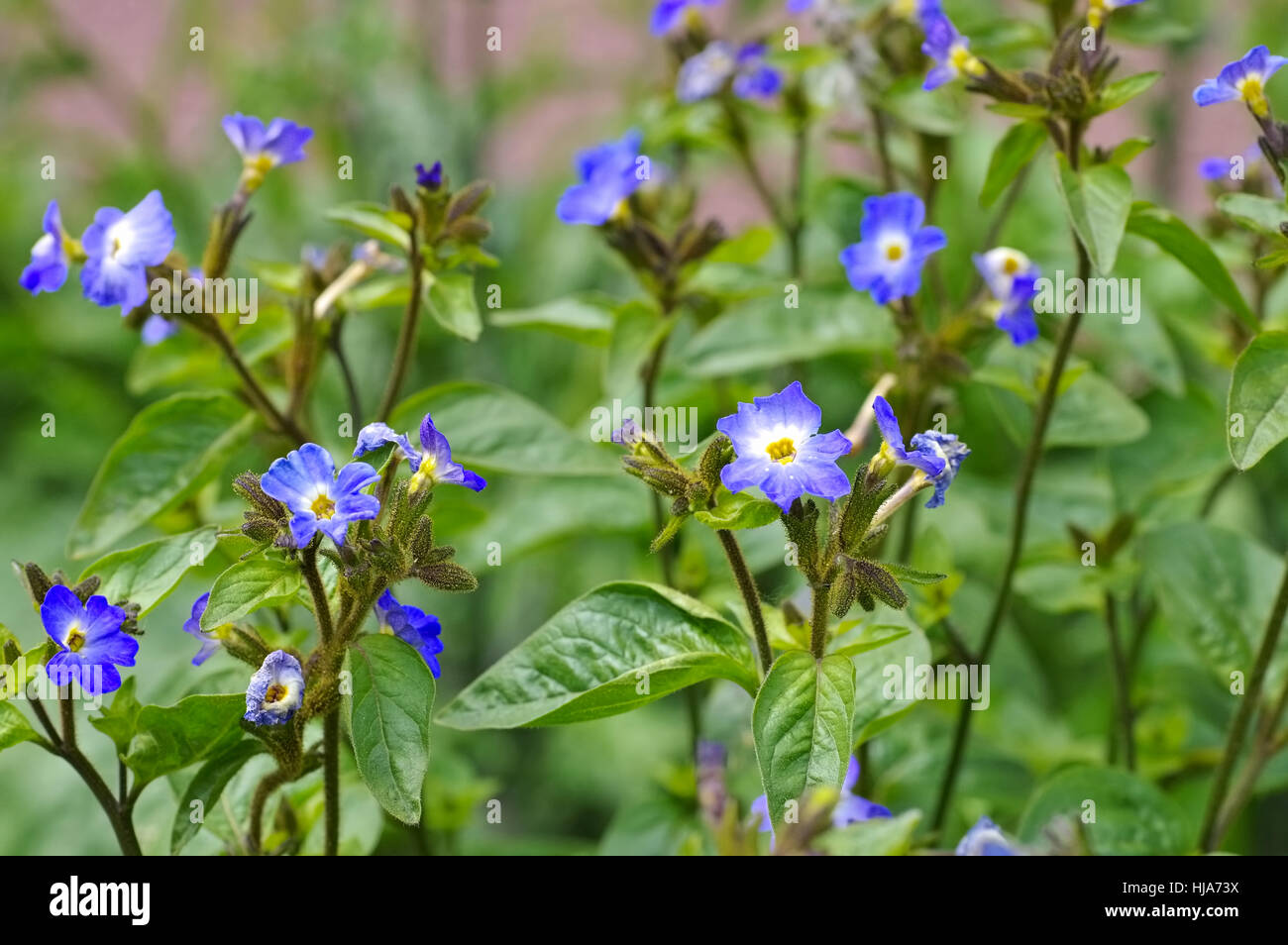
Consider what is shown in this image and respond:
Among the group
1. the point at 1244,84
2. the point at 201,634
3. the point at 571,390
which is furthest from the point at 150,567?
the point at 571,390

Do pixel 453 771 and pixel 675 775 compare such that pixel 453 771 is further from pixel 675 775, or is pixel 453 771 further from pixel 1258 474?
pixel 1258 474

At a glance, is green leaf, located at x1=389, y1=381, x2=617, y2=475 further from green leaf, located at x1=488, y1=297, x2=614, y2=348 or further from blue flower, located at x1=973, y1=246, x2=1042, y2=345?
blue flower, located at x1=973, y1=246, x2=1042, y2=345

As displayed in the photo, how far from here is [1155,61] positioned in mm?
2266

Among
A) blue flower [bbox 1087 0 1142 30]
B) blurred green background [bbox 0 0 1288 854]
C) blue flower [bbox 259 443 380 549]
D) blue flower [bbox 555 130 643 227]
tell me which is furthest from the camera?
blurred green background [bbox 0 0 1288 854]

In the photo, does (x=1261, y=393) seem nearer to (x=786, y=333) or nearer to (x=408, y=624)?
(x=786, y=333)

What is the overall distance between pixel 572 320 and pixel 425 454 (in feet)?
1.17

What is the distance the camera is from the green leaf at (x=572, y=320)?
102cm

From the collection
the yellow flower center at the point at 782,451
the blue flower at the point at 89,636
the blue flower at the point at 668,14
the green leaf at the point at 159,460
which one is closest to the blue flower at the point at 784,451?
the yellow flower center at the point at 782,451

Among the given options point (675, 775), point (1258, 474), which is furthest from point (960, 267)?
point (675, 775)

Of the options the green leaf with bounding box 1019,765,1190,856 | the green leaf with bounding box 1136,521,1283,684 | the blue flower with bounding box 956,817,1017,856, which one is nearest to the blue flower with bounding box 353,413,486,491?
the blue flower with bounding box 956,817,1017,856

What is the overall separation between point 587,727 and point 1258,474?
814 millimetres

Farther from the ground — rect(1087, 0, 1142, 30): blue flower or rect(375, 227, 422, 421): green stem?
rect(1087, 0, 1142, 30): blue flower

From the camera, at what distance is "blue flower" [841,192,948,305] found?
0.90 metres

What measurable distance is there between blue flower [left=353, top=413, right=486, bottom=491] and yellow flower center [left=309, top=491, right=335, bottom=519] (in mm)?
39
